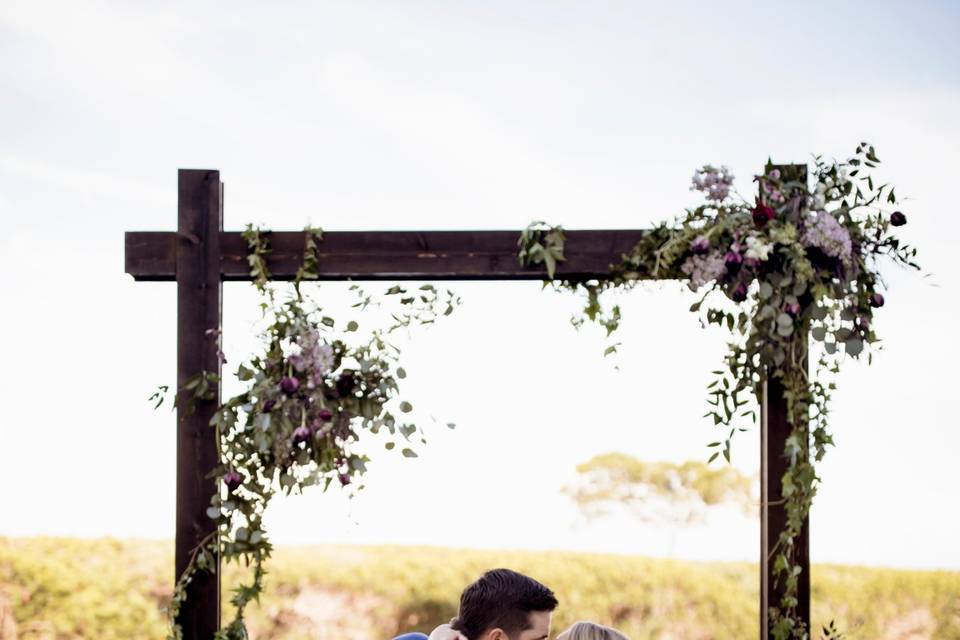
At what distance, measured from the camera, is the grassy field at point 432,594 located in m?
5.25

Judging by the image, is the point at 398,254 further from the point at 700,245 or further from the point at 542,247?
the point at 700,245

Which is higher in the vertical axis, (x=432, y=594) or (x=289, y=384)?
(x=289, y=384)

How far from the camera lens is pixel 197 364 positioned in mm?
2758

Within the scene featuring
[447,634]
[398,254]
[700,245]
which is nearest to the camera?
[447,634]

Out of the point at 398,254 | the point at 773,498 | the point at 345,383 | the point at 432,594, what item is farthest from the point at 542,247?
the point at 432,594

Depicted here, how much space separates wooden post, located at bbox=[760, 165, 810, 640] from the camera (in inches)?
108

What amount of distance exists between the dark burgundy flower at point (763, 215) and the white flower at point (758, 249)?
0.21 feet

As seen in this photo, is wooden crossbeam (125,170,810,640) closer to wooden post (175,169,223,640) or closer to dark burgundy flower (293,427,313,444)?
wooden post (175,169,223,640)

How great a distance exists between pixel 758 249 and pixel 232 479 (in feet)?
4.74

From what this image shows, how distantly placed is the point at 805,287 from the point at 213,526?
164 centimetres

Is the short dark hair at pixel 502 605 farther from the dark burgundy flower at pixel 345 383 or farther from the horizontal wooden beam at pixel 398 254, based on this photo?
the horizontal wooden beam at pixel 398 254

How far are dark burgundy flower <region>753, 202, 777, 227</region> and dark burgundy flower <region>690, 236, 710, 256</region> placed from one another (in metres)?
0.14

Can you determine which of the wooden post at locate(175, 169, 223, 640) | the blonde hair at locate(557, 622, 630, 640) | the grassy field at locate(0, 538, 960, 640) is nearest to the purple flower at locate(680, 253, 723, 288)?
the blonde hair at locate(557, 622, 630, 640)

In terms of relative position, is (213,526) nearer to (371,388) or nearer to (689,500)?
(371,388)
